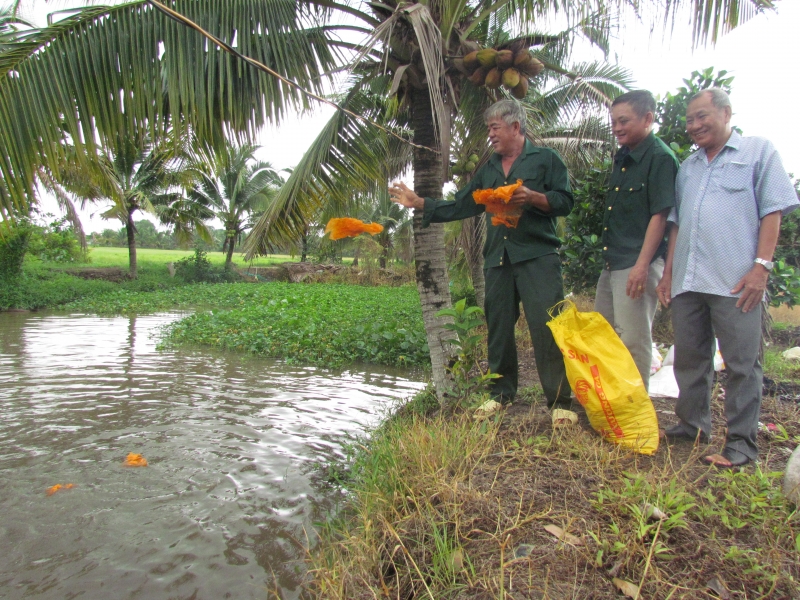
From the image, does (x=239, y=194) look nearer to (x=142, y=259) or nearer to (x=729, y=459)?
(x=142, y=259)

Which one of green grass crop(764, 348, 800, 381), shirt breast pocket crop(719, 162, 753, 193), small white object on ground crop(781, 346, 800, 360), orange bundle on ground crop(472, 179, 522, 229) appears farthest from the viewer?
small white object on ground crop(781, 346, 800, 360)

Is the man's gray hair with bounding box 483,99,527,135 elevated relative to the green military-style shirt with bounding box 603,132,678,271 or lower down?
elevated

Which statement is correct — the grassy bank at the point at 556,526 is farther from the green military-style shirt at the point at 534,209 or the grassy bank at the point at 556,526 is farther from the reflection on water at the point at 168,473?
the green military-style shirt at the point at 534,209

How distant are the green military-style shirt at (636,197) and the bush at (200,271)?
73.3ft

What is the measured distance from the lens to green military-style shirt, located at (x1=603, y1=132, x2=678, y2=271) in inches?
108

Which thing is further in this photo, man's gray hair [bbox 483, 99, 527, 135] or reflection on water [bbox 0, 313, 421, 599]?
man's gray hair [bbox 483, 99, 527, 135]

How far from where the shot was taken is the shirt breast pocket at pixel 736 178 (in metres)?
2.42

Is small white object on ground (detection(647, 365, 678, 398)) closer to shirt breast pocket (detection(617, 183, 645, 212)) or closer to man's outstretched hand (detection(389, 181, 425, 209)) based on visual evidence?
shirt breast pocket (detection(617, 183, 645, 212))

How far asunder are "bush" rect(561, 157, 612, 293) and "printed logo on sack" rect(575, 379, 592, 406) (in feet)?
8.92

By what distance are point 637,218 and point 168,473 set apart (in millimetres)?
3086

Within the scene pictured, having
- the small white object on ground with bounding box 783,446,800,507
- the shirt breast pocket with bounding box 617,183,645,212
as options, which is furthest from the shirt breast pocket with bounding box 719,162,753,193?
the small white object on ground with bounding box 783,446,800,507

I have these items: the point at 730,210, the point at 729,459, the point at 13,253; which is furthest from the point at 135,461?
the point at 13,253

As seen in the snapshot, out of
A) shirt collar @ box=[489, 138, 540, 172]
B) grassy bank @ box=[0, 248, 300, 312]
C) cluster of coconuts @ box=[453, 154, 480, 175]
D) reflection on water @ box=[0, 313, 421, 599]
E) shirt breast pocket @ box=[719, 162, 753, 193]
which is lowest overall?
→ reflection on water @ box=[0, 313, 421, 599]

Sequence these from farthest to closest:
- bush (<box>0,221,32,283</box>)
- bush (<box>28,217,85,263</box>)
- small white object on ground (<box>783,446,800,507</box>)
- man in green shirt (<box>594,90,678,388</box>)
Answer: bush (<box>28,217,85,263</box>), bush (<box>0,221,32,283</box>), man in green shirt (<box>594,90,678,388</box>), small white object on ground (<box>783,446,800,507</box>)
